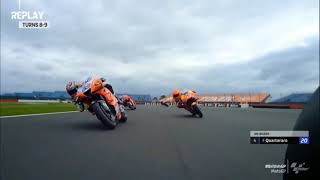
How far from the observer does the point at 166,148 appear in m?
3.66

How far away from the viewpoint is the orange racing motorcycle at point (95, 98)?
5875 mm

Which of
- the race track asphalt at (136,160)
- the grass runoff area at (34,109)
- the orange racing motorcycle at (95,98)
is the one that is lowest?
the race track asphalt at (136,160)

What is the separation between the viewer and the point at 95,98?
6.26 meters

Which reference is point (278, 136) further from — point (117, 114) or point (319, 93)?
point (117, 114)

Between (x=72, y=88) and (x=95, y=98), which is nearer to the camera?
(x=72, y=88)

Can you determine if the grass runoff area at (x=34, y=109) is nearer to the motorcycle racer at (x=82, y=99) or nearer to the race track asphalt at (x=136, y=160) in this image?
the motorcycle racer at (x=82, y=99)

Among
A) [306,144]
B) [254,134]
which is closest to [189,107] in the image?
[254,134]

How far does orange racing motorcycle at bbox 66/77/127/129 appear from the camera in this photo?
5.88m

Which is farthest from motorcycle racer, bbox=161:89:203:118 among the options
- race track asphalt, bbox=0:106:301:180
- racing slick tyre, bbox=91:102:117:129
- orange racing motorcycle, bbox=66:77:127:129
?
race track asphalt, bbox=0:106:301:180

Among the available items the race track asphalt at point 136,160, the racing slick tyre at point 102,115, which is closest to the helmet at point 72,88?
the racing slick tyre at point 102,115

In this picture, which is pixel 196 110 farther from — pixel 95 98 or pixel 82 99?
pixel 82 99

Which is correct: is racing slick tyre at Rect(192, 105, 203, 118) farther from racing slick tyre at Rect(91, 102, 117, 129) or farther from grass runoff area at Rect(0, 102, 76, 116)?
racing slick tyre at Rect(91, 102, 117, 129)

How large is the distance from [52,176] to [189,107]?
9.19m

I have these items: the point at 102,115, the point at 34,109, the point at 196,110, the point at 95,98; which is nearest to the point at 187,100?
the point at 196,110
